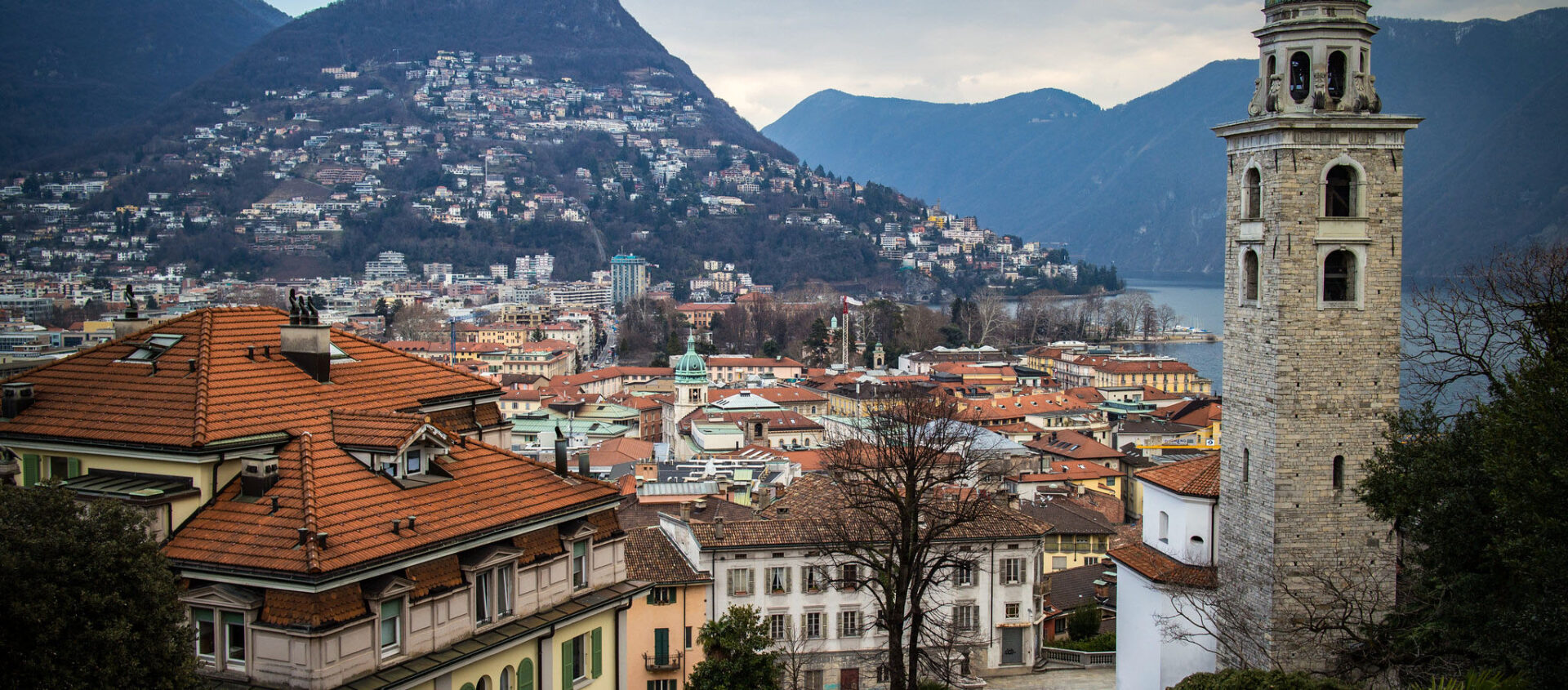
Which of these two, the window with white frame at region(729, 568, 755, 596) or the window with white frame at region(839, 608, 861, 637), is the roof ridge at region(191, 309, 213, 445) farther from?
the window with white frame at region(839, 608, 861, 637)

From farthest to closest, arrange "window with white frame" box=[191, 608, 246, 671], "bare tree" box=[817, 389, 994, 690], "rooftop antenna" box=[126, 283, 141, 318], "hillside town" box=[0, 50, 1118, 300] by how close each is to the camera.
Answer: "hillside town" box=[0, 50, 1118, 300] < "bare tree" box=[817, 389, 994, 690] < "rooftop antenna" box=[126, 283, 141, 318] < "window with white frame" box=[191, 608, 246, 671]

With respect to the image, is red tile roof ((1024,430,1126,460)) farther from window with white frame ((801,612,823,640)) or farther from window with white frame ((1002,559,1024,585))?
window with white frame ((801,612,823,640))

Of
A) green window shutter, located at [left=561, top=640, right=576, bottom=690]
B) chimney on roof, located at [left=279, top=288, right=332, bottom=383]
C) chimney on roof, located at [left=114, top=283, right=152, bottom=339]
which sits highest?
chimney on roof, located at [left=114, top=283, right=152, bottom=339]

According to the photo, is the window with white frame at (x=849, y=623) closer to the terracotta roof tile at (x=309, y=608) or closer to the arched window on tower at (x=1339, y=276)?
the arched window on tower at (x=1339, y=276)

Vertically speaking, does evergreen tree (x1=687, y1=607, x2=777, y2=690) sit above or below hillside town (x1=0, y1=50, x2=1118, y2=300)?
below

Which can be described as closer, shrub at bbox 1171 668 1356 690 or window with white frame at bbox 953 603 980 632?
shrub at bbox 1171 668 1356 690

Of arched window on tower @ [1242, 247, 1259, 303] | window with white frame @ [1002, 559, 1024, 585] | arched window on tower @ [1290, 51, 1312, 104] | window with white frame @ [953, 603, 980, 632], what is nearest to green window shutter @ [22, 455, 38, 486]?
window with white frame @ [953, 603, 980, 632]

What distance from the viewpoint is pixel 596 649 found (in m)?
12.9

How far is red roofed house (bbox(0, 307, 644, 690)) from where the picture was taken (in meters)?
9.77

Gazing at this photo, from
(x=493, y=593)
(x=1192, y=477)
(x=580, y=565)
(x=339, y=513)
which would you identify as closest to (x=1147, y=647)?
(x=1192, y=477)

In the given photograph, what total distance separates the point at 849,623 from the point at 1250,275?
359 inches

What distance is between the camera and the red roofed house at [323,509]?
977cm

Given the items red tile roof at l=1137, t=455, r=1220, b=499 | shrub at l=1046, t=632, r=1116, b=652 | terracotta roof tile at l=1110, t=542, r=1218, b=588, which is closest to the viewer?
terracotta roof tile at l=1110, t=542, r=1218, b=588

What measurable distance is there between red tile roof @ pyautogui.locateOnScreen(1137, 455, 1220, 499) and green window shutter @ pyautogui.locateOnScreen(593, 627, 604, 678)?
9.93m
